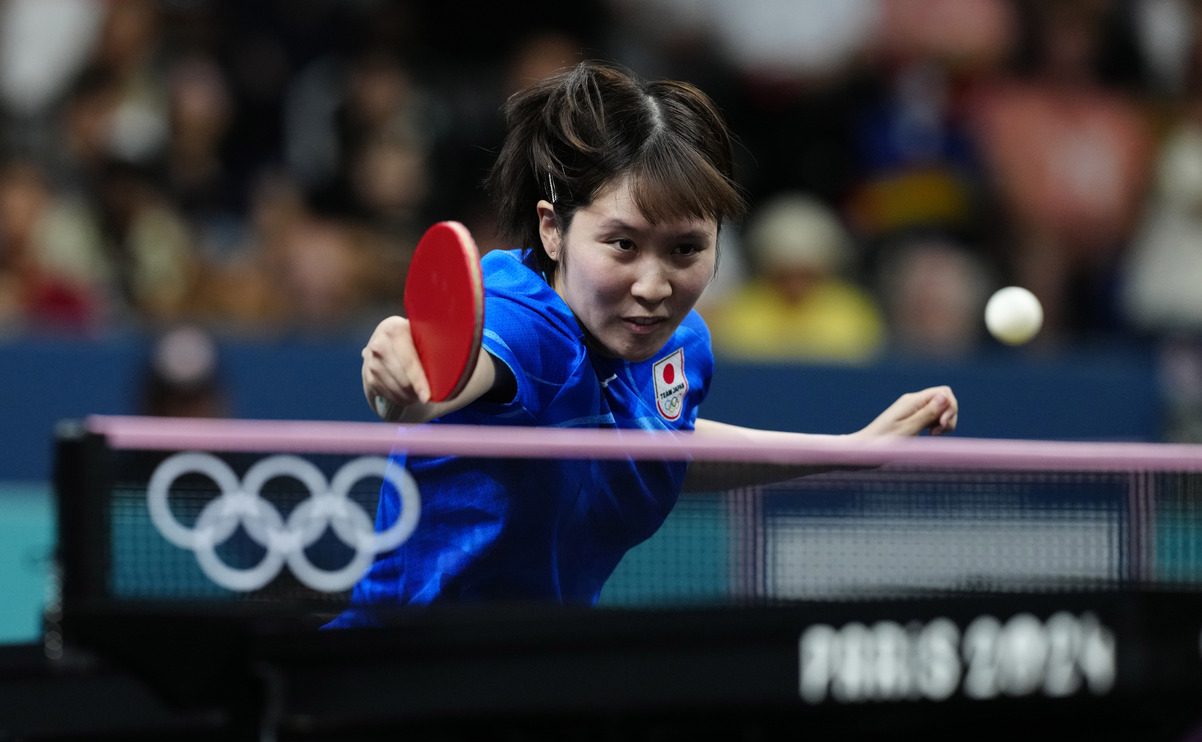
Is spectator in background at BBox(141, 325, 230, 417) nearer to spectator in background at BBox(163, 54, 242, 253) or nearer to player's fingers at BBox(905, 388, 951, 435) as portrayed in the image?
spectator in background at BBox(163, 54, 242, 253)

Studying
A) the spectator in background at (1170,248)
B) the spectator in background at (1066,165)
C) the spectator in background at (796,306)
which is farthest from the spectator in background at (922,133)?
the spectator in background at (1170,248)

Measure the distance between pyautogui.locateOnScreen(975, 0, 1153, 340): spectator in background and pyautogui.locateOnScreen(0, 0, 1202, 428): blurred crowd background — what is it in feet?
0.05

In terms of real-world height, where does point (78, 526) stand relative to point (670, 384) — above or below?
below

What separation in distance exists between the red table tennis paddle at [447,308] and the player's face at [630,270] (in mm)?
298

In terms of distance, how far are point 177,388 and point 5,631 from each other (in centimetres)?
114

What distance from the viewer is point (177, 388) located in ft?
21.5

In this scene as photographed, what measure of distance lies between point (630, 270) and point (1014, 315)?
956mm

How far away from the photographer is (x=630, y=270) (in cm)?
309

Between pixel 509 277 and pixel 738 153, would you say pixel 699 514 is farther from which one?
pixel 738 153

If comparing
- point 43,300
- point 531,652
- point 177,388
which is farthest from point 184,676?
point 43,300

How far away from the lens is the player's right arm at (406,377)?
2906 mm

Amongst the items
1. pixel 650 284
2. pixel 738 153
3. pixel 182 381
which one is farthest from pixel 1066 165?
pixel 650 284

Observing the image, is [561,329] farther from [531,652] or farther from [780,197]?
[780,197]

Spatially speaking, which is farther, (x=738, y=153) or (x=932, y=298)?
(x=738, y=153)
